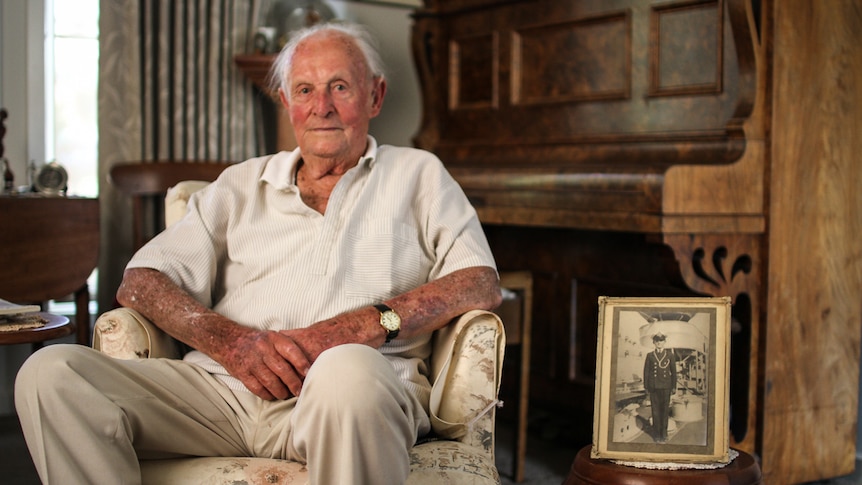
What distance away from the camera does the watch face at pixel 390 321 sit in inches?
66.6

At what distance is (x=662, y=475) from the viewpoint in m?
1.48

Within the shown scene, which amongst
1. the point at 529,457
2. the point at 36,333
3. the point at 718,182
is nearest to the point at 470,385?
the point at 36,333

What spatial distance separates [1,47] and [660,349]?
8.59 ft

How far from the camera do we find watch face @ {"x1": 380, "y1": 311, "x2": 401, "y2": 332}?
5.55 feet

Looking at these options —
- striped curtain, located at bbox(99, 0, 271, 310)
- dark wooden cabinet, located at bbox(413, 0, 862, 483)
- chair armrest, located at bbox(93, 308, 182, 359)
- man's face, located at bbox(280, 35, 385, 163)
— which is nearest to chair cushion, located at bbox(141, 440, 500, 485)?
chair armrest, located at bbox(93, 308, 182, 359)

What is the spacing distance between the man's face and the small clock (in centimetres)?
122

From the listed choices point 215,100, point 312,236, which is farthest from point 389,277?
point 215,100

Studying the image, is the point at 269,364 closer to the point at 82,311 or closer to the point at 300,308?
the point at 300,308

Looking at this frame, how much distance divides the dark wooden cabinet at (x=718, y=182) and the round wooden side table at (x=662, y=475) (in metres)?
0.92

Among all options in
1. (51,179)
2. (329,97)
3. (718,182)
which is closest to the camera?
(329,97)

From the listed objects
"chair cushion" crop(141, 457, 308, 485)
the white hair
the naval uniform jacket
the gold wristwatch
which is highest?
the white hair

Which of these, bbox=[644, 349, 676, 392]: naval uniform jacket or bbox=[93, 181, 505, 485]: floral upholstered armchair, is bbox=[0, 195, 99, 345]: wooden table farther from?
bbox=[644, 349, 676, 392]: naval uniform jacket

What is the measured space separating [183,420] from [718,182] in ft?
4.84

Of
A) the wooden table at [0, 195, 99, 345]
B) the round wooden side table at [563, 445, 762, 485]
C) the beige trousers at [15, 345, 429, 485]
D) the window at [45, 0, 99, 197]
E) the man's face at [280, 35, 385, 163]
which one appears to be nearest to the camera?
the beige trousers at [15, 345, 429, 485]
